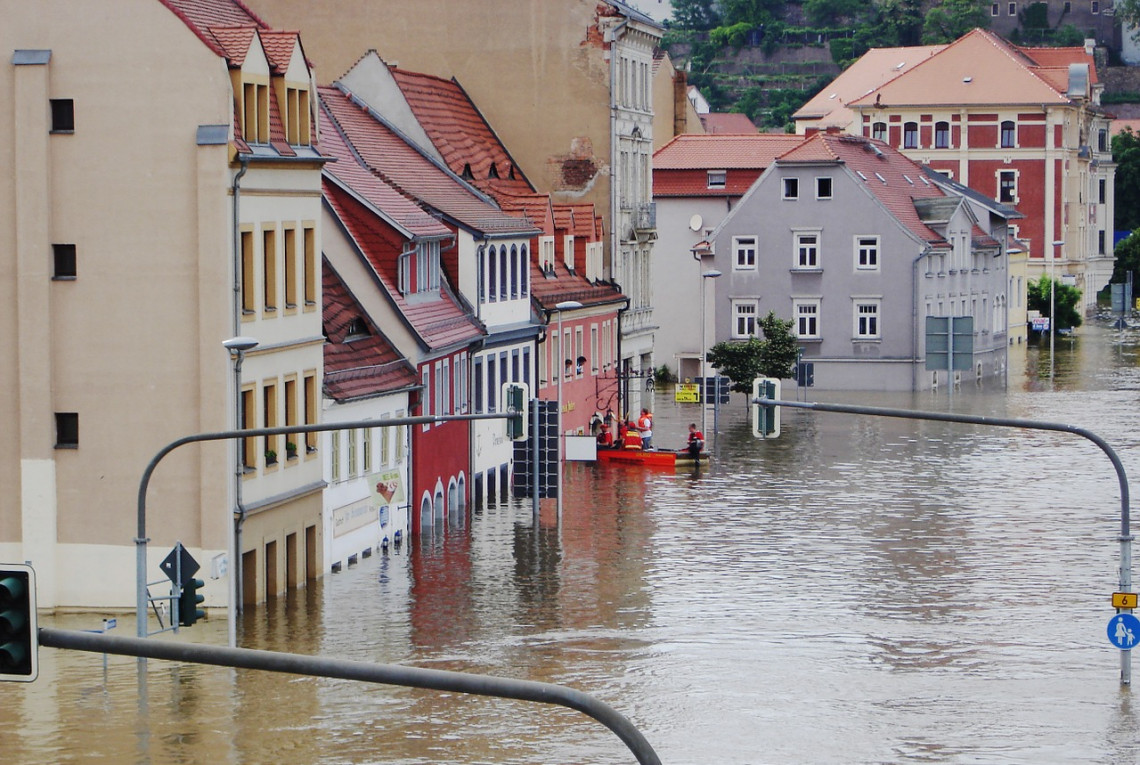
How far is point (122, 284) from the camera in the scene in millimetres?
37312

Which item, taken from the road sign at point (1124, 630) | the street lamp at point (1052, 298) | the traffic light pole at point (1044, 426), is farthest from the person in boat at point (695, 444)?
the street lamp at point (1052, 298)

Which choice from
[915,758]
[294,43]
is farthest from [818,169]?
[915,758]

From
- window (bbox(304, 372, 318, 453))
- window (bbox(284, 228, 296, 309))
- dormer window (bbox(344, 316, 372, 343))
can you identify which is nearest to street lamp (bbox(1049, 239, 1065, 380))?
dormer window (bbox(344, 316, 372, 343))

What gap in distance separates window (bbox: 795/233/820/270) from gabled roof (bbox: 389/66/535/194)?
20.3 m

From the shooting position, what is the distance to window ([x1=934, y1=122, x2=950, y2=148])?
13262cm

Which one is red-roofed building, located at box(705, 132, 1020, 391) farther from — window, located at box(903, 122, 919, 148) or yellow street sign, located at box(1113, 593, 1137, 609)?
yellow street sign, located at box(1113, 593, 1137, 609)

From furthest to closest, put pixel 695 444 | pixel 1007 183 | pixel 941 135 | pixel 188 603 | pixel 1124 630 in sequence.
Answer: pixel 1007 183 < pixel 941 135 < pixel 695 444 < pixel 1124 630 < pixel 188 603

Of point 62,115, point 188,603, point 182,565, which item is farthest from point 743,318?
point 188,603

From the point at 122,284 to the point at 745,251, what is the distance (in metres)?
53.6

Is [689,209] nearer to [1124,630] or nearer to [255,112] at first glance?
[255,112]

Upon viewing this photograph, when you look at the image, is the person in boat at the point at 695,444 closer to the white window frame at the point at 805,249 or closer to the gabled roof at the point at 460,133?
the gabled roof at the point at 460,133

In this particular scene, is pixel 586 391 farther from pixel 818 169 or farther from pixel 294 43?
pixel 294 43

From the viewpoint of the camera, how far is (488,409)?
187ft

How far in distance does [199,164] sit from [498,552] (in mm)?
12327
